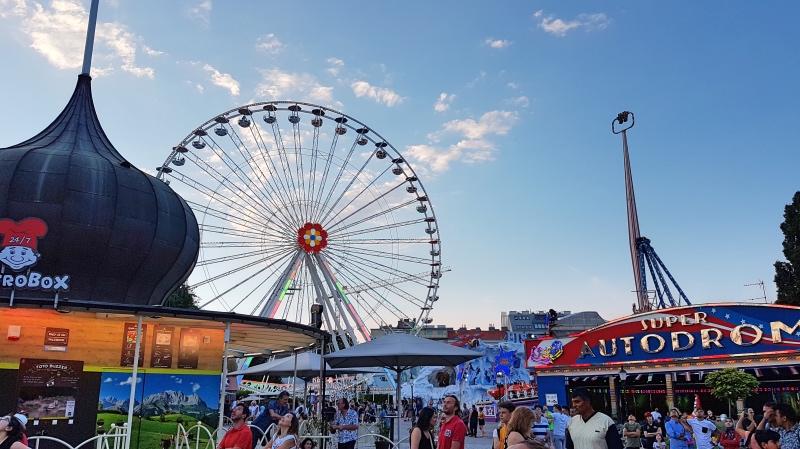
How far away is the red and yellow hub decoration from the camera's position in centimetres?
2733

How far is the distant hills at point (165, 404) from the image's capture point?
40.0 feet


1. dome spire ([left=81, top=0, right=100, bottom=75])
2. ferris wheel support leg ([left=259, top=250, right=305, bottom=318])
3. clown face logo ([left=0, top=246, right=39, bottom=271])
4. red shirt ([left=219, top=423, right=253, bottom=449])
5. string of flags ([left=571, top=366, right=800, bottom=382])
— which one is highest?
dome spire ([left=81, top=0, right=100, bottom=75])

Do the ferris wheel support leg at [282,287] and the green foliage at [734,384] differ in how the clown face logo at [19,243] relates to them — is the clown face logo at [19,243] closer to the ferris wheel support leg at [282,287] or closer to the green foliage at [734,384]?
the ferris wheel support leg at [282,287]

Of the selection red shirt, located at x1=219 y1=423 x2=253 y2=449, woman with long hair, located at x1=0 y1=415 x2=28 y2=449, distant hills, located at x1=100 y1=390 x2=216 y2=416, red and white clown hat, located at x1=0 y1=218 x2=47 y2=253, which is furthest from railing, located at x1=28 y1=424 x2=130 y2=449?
red and white clown hat, located at x1=0 y1=218 x2=47 y2=253

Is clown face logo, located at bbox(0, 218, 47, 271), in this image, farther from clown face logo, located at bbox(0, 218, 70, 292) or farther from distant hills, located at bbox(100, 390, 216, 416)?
distant hills, located at bbox(100, 390, 216, 416)

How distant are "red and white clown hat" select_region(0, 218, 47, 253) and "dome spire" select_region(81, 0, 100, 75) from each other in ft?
18.8

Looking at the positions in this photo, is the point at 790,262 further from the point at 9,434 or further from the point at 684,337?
the point at 9,434

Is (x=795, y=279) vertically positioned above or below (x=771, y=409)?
above

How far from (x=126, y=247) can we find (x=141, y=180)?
1.77 meters

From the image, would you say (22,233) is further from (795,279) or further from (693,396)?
(795,279)

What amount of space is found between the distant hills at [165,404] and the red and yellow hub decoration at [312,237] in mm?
14401

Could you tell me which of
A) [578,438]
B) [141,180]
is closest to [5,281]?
[141,180]

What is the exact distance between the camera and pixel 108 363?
1262 centimetres

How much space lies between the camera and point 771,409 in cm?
674
